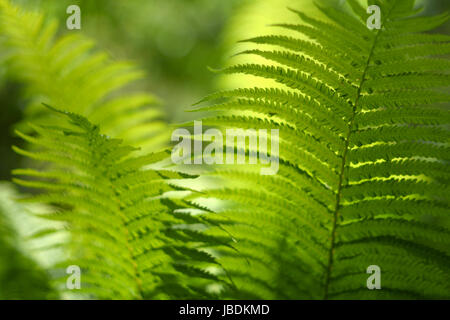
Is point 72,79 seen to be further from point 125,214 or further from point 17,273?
point 125,214

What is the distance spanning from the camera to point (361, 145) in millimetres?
562

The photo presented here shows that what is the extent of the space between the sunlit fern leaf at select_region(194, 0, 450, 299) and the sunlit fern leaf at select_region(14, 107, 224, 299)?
0.09 meters

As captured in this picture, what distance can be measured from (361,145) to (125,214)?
345 mm

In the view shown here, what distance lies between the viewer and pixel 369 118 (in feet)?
1.83

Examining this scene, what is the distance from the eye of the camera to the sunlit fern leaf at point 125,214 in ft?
1.89

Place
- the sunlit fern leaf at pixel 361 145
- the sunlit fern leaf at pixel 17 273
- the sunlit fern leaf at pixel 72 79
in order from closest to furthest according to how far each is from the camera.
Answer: the sunlit fern leaf at pixel 361 145
the sunlit fern leaf at pixel 17 273
the sunlit fern leaf at pixel 72 79

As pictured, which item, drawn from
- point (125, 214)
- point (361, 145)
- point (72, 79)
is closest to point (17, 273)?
point (125, 214)

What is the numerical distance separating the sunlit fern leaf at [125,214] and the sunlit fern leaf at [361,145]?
9cm

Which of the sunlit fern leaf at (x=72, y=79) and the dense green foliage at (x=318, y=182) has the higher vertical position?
the sunlit fern leaf at (x=72, y=79)

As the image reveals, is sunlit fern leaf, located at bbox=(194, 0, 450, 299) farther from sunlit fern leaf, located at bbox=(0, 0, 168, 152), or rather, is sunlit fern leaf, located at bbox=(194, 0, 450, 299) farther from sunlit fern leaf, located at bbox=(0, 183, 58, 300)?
sunlit fern leaf, located at bbox=(0, 0, 168, 152)

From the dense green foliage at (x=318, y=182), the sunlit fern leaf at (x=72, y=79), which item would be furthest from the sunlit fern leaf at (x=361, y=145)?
the sunlit fern leaf at (x=72, y=79)

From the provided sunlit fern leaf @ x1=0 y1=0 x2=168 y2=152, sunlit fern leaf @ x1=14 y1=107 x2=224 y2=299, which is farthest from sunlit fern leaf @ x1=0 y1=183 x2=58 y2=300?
sunlit fern leaf @ x1=0 y1=0 x2=168 y2=152

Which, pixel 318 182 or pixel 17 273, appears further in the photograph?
pixel 17 273

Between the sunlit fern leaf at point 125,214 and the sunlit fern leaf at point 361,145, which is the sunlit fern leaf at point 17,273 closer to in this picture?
the sunlit fern leaf at point 125,214
